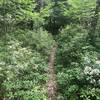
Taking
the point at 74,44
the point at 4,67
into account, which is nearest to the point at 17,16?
the point at 74,44

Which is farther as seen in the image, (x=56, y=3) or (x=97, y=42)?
(x=56, y=3)

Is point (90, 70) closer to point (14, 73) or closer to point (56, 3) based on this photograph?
point (14, 73)

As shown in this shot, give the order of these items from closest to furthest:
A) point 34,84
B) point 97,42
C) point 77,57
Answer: point 34,84, point 77,57, point 97,42

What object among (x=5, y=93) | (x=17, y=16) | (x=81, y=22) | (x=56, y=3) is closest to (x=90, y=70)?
(x=5, y=93)

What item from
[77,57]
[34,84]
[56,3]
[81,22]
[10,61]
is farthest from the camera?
[56,3]

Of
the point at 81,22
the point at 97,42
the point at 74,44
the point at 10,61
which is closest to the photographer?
the point at 10,61

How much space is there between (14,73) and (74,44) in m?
5.29

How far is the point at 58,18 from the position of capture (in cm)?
2402

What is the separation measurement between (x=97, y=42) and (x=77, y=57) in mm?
3304

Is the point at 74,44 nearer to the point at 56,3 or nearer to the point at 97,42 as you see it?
the point at 97,42

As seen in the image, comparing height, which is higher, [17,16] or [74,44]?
[17,16]

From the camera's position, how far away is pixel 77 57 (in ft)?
31.4

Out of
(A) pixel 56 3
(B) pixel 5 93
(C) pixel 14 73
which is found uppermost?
(A) pixel 56 3

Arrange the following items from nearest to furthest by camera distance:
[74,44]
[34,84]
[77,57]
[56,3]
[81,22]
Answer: [34,84] < [77,57] < [74,44] < [81,22] < [56,3]
